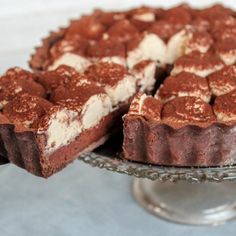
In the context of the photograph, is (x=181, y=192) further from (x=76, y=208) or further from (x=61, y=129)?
(x=61, y=129)

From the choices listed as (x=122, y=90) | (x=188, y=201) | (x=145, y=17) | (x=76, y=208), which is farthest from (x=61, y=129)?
(x=145, y=17)

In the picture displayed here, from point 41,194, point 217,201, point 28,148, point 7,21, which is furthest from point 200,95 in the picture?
point 7,21

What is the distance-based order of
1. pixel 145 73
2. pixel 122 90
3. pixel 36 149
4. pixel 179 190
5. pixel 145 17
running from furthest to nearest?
pixel 145 17
pixel 179 190
pixel 145 73
pixel 122 90
pixel 36 149

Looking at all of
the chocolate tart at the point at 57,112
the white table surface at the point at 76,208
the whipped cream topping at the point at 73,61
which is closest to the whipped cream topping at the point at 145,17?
the whipped cream topping at the point at 73,61

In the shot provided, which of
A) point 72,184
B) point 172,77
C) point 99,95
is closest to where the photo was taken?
point 99,95

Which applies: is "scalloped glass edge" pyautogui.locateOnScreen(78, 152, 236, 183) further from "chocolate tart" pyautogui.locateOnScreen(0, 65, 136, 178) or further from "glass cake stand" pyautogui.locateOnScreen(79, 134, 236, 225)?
"chocolate tart" pyautogui.locateOnScreen(0, 65, 136, 178)

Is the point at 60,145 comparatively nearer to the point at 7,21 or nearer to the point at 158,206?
the point at 158,206

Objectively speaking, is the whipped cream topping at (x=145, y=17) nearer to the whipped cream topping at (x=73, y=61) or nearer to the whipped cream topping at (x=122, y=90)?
the whipped cream topping at (x=73, y=61)
